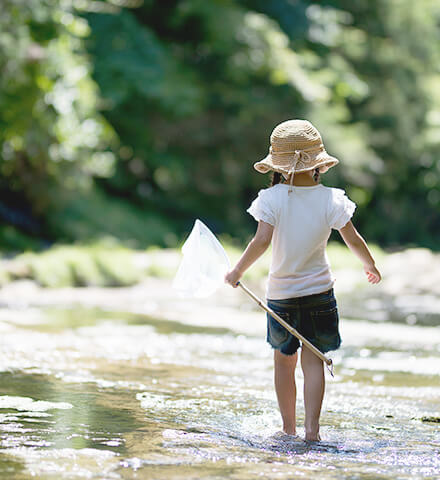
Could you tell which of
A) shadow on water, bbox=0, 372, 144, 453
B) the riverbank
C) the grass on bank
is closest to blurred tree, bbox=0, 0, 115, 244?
the riverbank

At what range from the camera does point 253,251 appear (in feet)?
13.1

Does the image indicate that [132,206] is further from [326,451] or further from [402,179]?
[326,451]

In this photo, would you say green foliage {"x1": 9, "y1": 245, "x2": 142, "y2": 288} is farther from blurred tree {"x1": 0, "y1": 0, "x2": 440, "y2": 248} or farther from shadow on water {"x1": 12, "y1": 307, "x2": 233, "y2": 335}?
blurred tree {"x1": 0, "y1": 0, "x2": 440, "y2": 248}

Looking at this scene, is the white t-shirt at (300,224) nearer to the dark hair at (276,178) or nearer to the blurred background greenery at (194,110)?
the dark hair at (276,178)

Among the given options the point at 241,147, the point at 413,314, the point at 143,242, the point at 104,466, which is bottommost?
the point at 104,466

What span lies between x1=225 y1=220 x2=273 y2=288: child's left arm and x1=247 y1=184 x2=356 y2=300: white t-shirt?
47 mm

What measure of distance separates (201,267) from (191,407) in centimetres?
78

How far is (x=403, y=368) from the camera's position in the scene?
596 cm

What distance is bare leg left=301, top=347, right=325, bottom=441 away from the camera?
3828mm

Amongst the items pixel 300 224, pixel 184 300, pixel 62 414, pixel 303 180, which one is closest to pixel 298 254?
pixel 300 224

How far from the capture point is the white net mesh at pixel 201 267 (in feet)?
13.5

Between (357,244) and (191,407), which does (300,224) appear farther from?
(191,407)

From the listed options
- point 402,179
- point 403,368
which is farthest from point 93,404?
point 402,179

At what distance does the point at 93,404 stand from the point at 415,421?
5.31 feet
